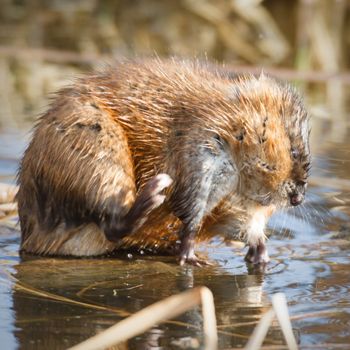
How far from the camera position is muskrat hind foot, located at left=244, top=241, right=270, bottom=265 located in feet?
16.6

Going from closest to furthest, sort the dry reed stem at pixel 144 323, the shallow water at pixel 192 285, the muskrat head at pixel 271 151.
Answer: the dry reed stem at pixel 144 323
the shallow water at pixel 192 285
the muskrat head at pixel 271 151

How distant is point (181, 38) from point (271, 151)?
7829mm

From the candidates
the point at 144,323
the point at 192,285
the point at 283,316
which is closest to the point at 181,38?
the point at 192,285

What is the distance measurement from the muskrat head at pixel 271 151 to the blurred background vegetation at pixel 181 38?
4.90 metres

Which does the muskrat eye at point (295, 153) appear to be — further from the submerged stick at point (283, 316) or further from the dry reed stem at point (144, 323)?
the dry reed stem at point (144, 323)

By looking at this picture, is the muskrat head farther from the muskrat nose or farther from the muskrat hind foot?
the muskrat hind foot

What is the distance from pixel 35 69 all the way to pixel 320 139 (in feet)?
13.4

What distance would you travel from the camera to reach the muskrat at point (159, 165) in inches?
196

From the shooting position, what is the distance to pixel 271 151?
502cm

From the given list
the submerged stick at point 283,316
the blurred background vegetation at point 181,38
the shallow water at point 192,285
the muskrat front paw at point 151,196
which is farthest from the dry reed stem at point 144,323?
the blurred background vegetation at point 181,38

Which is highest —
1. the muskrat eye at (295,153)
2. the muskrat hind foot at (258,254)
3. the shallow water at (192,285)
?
the muskrat eye at (295,153)

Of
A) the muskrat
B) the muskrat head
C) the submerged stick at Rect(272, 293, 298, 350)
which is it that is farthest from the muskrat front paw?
the submerged stick at Rect(272, 293, 298, 350)

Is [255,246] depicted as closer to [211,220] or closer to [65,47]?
[211,220]

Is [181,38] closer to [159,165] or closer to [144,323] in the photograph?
[159,165]
